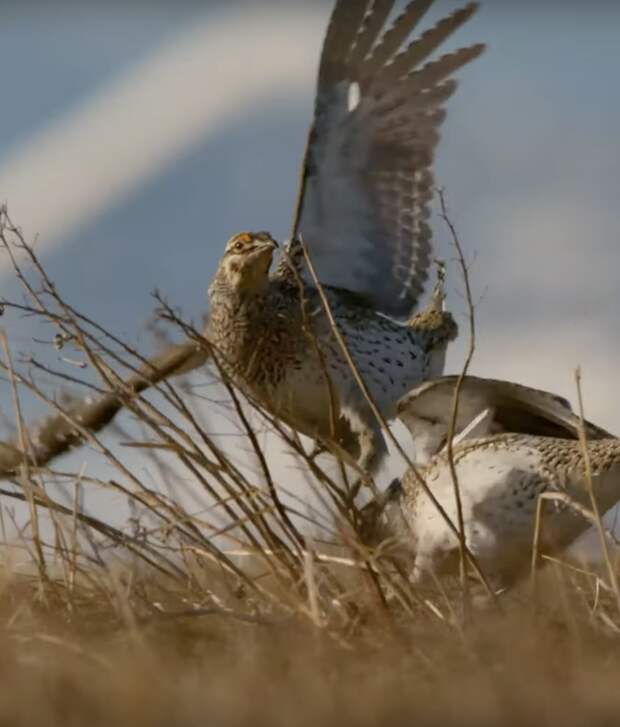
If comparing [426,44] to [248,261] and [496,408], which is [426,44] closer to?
[248,261]

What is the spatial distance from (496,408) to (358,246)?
7.71 ft

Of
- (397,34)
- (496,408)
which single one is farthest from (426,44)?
(496,408)

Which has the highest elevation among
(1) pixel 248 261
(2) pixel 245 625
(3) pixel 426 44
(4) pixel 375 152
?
(3) pixel 426 44

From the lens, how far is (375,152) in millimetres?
7148

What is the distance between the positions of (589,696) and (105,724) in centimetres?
78

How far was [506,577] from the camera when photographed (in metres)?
4.84

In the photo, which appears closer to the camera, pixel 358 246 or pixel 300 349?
pixel 300 349

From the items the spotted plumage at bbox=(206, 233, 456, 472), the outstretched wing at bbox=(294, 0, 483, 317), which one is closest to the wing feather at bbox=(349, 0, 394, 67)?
the outstretched wing at bbox=(294, 0, 483, 317)

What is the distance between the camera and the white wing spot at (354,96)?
7030mm

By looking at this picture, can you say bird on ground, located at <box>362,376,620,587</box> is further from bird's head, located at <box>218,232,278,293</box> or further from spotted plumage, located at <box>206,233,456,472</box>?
bird's head, located at <box>218,232,278,293</box>

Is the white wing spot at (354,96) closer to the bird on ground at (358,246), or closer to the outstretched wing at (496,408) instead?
the bird on ground at (358,246)

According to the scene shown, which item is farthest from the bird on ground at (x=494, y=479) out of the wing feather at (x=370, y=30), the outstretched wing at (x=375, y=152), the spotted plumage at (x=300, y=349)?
the wing feather at (x=370, y=30)

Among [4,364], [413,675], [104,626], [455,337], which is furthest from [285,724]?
[455,337]

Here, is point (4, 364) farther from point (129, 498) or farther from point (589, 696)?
point (589, 696)
